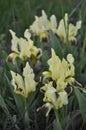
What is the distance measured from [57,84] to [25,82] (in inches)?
6.6

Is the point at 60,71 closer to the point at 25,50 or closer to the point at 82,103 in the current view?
the point at 82,103

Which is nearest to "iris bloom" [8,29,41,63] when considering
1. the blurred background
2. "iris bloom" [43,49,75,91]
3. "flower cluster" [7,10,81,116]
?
"flower cluster" [7,10,81,116]

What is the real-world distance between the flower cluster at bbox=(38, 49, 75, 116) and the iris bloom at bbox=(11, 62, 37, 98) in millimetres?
72

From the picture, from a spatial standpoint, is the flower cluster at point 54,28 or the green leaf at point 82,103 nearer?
the green leaf at point 82,103

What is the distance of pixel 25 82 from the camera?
1.88 m

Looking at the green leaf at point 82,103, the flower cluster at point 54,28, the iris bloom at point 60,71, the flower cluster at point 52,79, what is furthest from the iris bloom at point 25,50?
the green leaf at point 82,103

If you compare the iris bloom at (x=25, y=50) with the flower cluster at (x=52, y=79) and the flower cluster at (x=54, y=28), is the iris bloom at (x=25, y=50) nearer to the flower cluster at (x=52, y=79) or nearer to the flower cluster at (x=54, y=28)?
the flower cluster at (x=52, y=79)

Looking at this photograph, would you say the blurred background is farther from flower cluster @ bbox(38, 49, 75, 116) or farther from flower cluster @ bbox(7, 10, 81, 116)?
flower cluster @ bbox(38, 49, 75, 116)

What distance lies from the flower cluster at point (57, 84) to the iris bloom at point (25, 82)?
0.24 feet

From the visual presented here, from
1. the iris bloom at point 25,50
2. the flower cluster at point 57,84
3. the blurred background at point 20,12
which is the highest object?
the blurred background at point 20,12

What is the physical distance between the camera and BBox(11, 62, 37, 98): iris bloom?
1.86 metres

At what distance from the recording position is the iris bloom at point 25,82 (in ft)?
6.12

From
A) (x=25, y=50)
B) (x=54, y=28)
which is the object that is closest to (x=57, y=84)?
(x=25, y=50)

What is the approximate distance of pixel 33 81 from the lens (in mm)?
1875
